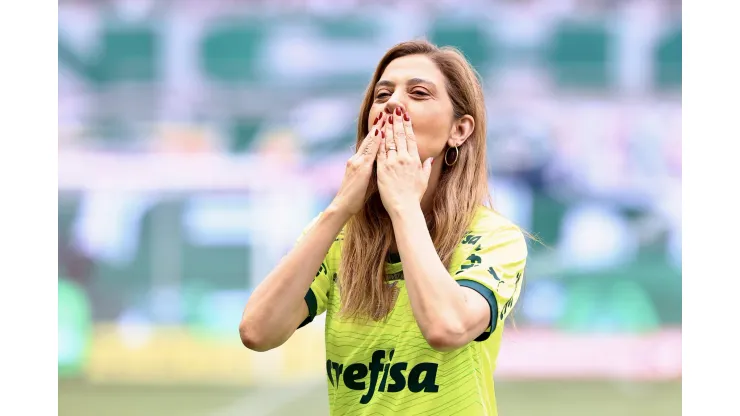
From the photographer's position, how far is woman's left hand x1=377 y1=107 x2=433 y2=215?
2670mm

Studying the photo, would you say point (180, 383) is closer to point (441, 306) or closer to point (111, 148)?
point (111, 148)

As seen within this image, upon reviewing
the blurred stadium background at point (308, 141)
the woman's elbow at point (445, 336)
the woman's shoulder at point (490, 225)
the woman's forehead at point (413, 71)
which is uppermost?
the blurred stadium background at point (308, 141)

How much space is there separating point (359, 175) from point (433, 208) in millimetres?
279

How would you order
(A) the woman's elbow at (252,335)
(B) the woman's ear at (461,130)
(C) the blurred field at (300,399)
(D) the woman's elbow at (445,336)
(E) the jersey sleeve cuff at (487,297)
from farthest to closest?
(C) the blurred field at (300,399), (B) the woman's ear at (461,130), (A) the woman's elbow at (252,335), (E) the jersey sleeve cuff at (487,297), (D) the woman's elbow at (445,336)

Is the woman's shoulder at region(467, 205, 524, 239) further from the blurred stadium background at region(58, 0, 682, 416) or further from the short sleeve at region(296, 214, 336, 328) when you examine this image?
the blurred stadium background at region(58, 0, 682, 416)

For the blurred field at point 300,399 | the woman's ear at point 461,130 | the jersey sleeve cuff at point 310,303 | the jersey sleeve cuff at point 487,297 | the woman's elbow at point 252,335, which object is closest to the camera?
the jersey sleeve cuff at point 487,297

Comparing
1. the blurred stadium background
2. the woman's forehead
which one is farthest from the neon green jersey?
the blurred stadium background

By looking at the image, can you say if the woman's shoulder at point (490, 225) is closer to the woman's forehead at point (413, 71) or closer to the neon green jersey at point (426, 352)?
the neon green jersey at point (426, 352)

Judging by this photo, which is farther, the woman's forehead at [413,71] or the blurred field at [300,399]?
the blurred field at [300,399]

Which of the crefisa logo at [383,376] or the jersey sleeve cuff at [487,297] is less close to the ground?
the jersey sleeve cuff at [487,297]

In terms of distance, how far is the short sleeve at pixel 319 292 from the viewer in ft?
9.21

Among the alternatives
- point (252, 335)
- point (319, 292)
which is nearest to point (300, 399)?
point (319, 292)

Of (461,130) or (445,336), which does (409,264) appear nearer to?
(445,336)

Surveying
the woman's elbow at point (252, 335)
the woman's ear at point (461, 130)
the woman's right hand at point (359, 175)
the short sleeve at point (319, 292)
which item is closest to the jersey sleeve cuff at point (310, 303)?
the short sleeve at point (319, 292)
